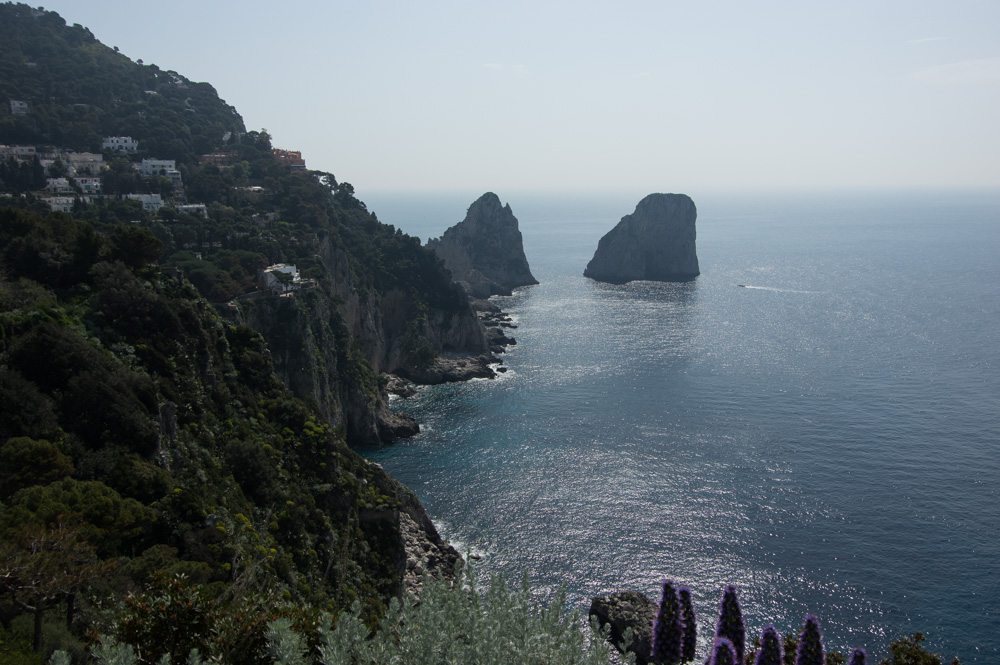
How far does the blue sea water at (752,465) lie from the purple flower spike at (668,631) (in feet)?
103

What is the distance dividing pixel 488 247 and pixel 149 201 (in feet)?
282

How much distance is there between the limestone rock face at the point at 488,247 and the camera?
477 ft

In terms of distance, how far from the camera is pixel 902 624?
35.3m

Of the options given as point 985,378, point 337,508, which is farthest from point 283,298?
point 985,378

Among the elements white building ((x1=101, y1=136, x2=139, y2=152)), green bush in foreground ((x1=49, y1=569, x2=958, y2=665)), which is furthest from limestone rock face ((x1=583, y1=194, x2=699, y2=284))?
green bush in foreground ((x1=49, y1=569, x2=958, y2=665))

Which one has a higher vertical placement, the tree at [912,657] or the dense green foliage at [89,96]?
the dense green foliage at [89,96]

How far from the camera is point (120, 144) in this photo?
274ft

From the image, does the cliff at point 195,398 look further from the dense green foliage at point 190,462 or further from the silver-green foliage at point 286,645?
the silver-green foliage at point 286,645

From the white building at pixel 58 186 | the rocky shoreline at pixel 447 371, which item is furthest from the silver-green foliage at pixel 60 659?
the white building at pixel 58 186

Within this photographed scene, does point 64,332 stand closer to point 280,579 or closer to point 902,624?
point 280,579

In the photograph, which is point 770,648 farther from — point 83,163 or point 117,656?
point 83,163

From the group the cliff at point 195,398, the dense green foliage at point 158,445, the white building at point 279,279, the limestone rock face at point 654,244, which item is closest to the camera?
the dense green foliage at point 158,445

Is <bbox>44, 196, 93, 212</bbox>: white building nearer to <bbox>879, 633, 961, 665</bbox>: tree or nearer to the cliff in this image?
the cliff

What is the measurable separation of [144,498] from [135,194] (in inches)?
2260
